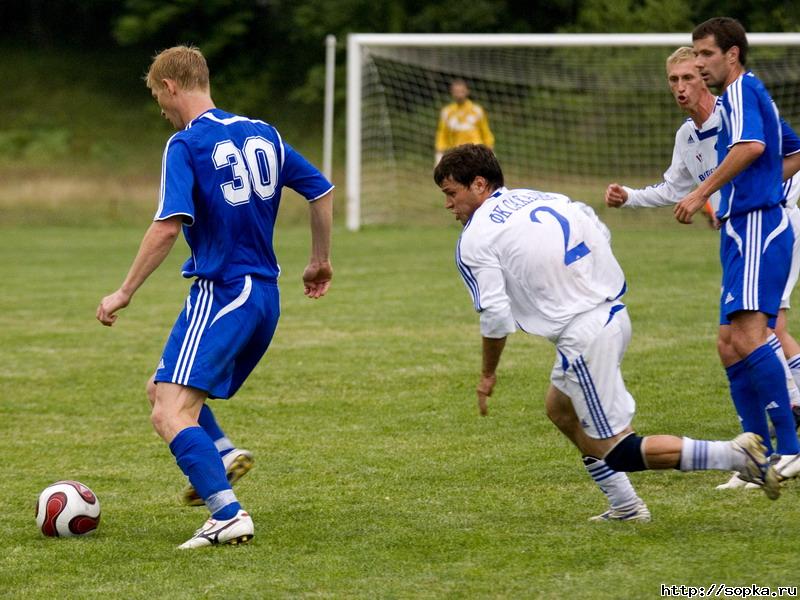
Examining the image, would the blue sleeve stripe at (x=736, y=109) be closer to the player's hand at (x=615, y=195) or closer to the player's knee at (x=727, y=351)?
the player's hand at (x=615, y=195)

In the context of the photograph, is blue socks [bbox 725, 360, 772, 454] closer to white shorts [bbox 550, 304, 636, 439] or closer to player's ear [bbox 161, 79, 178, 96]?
white shorts [bbox 550, 304, 636, 439]

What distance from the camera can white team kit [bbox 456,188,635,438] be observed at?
15.6 feet

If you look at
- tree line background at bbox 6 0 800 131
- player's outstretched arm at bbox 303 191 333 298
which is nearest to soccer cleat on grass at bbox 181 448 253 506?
player's outstretched arm at bbox 303 191 333 298

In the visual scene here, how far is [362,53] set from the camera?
67.2 feet

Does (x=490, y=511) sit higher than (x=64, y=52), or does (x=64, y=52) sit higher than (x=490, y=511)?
(x=64, y=52)

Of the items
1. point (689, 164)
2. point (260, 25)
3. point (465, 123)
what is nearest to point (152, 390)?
point (689, 164)

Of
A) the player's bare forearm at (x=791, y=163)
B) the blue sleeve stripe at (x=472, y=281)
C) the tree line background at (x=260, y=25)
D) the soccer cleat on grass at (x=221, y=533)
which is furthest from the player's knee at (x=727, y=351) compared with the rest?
the tree line background at (x=260, y=25)

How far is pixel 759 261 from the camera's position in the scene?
548cm

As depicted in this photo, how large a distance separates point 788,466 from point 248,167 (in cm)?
269

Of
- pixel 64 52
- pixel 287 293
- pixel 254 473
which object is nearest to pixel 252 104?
pixel 64 52

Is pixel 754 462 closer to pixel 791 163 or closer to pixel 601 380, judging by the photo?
pixel 601 380

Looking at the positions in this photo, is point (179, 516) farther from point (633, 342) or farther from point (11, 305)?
point (11, 305)

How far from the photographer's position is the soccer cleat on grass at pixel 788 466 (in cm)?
556

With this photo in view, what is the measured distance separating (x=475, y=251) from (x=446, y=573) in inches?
46.8
